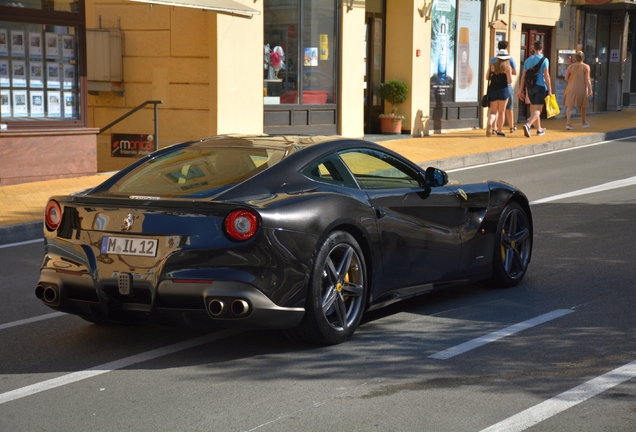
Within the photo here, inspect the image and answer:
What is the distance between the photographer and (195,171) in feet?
20.2

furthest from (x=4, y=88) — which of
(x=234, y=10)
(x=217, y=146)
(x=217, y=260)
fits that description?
(x=217, y=260)

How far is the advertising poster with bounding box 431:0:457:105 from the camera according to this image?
23.5 metres

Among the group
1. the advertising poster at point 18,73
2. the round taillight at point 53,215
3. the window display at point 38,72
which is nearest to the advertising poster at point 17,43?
the window display at point 38,72

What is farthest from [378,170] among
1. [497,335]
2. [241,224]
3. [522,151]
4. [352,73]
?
[352,73]

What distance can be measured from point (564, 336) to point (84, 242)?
2.98 meters

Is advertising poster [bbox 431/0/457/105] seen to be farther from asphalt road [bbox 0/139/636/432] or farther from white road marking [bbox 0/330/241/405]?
white road marking [bbox 0/330/241/405]

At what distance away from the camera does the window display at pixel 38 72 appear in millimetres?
14477

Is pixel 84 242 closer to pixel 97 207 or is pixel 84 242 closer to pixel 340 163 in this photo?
pixel 97 207

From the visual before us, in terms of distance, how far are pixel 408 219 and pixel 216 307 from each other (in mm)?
1754

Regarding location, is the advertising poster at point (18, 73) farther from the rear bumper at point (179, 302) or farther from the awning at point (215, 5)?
the rear bumper at point (179, 302)

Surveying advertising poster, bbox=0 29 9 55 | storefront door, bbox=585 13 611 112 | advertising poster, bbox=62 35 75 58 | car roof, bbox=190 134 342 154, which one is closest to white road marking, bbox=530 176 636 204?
car roof, bbox=190 134 342 154

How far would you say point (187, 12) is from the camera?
59.1 feet

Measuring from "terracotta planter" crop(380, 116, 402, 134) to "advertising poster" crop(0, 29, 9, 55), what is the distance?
10096mm

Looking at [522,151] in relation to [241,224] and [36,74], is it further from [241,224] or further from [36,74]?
[241,224]
